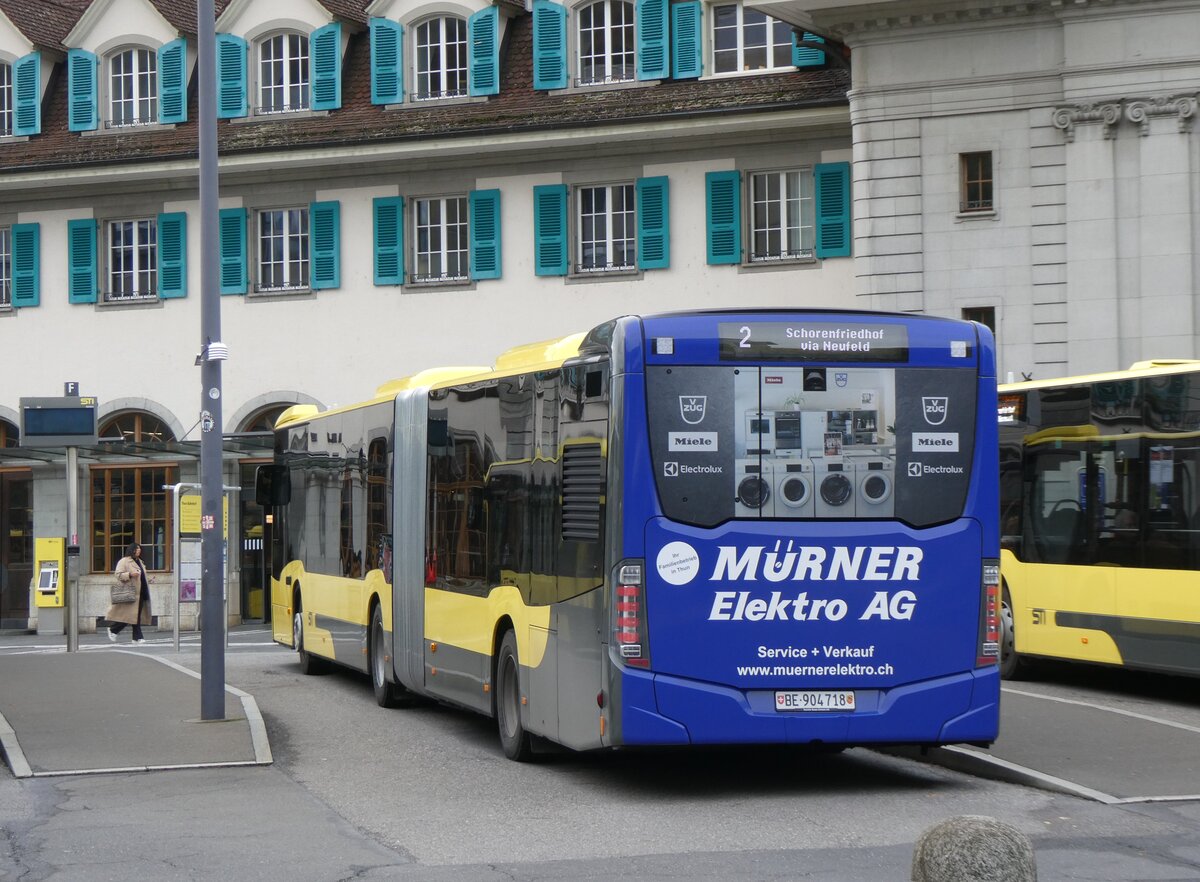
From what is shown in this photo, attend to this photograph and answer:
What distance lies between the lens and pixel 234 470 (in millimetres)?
36312

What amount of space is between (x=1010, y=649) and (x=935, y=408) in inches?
333

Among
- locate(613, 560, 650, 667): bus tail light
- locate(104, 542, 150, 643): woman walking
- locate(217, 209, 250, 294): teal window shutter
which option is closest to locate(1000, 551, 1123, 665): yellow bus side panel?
locate(613, 560, 650, 667): bus tail light

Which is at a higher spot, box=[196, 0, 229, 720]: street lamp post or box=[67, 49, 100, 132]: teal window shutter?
box=[67, 49, 100, 132]: teal window shutter

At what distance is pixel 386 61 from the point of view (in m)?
34.8

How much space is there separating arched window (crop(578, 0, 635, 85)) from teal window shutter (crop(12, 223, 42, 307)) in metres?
10.9

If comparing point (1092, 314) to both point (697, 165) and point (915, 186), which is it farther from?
point (697, 165)

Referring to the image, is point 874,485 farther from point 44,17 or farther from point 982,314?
point 44,17

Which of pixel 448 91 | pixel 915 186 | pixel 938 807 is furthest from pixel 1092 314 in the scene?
pixel 938 807

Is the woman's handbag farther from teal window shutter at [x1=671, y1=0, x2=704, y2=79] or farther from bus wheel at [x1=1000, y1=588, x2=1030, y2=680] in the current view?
bus wheel at [x1=1000, y1=588, x2=1030, y2=680]

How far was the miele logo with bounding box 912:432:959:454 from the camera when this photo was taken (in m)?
11.7

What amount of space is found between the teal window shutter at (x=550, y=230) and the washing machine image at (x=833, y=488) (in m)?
22.5

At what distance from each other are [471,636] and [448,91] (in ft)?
70.9

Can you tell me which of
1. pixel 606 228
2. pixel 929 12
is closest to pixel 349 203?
pixel 606 228

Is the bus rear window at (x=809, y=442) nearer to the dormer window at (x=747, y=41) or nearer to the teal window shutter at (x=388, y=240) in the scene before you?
the dormer window at (x=747, y=41)
